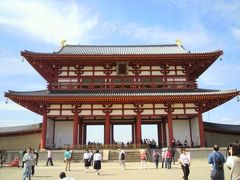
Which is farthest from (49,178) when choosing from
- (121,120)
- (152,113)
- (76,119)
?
(121,120)

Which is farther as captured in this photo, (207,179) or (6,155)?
(6,155)

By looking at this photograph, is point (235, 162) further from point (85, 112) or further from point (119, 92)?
point (85, 112)

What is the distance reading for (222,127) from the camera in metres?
35.4

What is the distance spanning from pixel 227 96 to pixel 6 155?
71.5ft

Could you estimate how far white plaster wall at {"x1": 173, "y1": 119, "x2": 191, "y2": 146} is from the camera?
29.9 meters

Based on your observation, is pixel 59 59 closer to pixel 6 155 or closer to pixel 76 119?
pixel 76 119

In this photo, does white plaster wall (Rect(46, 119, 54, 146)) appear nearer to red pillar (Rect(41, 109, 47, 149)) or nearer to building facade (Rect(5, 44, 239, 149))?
building facade (Rect(5, 44, 239, 149))

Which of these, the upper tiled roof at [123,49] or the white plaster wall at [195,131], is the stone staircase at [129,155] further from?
the upper tiled roof at [123,49]

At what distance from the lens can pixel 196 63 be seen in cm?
3072

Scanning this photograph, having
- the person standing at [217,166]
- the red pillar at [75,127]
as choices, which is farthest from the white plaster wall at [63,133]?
the person standing at [217,166]

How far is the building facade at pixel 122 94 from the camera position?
27.7 m

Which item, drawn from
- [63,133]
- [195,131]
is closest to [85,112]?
[63,133]

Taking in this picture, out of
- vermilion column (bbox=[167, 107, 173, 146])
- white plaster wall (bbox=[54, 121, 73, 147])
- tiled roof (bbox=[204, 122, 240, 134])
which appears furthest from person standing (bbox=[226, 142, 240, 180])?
tiled roof (bbox=[204, 122, 240, 134])

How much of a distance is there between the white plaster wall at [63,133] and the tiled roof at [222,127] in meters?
14.8
